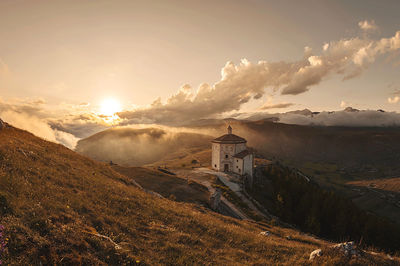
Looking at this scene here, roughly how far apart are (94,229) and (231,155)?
59.0 meters

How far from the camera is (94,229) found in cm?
1030

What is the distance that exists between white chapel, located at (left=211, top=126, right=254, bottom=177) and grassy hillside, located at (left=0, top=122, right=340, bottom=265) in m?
50.0

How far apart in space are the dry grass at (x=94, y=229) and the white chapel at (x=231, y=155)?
164 ft

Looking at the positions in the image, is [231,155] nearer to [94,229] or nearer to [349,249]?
[349,249]

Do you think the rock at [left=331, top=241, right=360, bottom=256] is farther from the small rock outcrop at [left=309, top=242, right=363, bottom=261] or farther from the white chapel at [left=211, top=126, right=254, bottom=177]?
the white chapel at [left=211, top=126, right=254, bottom=177]

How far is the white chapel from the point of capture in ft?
214

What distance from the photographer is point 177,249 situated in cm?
1107

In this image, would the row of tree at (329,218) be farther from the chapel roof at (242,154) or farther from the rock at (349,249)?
the rock at (349,249)

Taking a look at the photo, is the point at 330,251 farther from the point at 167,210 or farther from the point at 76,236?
the point at 76,236

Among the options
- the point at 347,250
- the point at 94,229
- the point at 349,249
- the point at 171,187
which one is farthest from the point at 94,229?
the point at 171,187

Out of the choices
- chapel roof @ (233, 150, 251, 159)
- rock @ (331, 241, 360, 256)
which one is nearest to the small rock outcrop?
rock @ (331, 241, 360, 256)

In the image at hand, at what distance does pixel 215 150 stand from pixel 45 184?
58.2 meters

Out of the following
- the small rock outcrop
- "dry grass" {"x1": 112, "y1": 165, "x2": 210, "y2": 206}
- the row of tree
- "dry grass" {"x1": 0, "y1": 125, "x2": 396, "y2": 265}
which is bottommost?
the row of tree

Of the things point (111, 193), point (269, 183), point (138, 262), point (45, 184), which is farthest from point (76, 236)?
point (269, 183)
